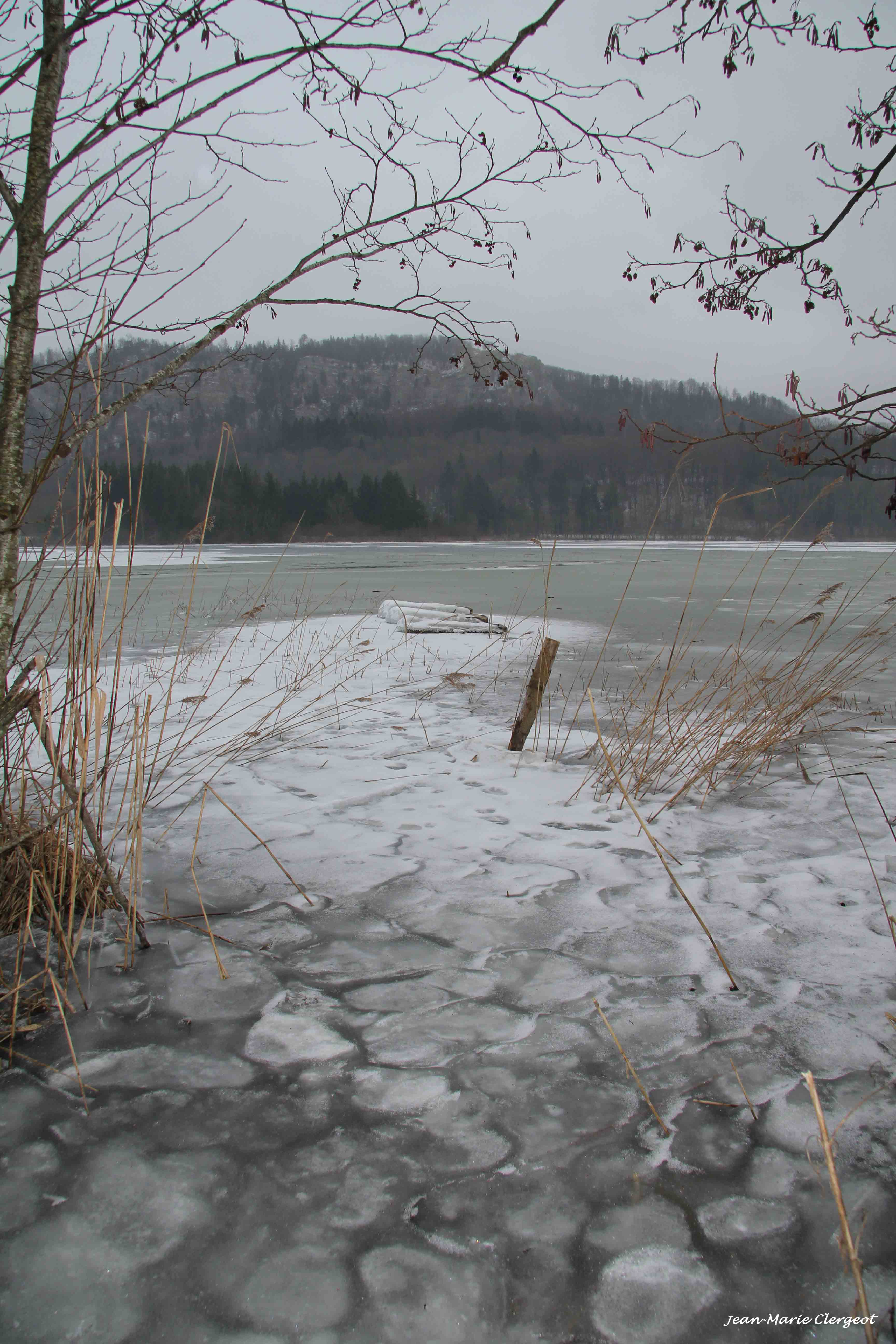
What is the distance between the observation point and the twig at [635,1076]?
1513 millimetres

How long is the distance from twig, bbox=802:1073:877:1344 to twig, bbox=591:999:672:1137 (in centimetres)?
35

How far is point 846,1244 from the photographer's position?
1.07 metres

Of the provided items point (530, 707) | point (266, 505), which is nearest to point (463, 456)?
point (266, 505)

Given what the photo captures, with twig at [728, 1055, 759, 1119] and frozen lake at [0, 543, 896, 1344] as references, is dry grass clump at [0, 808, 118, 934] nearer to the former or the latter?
frozen lake at [0, 543, 896, 1344]

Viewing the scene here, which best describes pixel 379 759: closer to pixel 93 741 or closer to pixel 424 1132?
pixel 93 741

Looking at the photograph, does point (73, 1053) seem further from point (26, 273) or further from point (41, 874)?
point (26, 273)

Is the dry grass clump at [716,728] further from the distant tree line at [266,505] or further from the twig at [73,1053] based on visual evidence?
the distant tree line at [266,505]

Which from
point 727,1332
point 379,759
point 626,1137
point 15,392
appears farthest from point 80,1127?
point 379,759

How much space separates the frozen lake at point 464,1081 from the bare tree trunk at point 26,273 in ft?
3.83

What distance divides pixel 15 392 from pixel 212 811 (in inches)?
83.4

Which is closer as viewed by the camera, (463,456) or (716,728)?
(716,728)

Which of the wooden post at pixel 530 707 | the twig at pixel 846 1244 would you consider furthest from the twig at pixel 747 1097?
the wooden post at pixel 530 707

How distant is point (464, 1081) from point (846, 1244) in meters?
0.78

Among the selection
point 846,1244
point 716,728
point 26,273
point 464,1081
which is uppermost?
point 26,273
